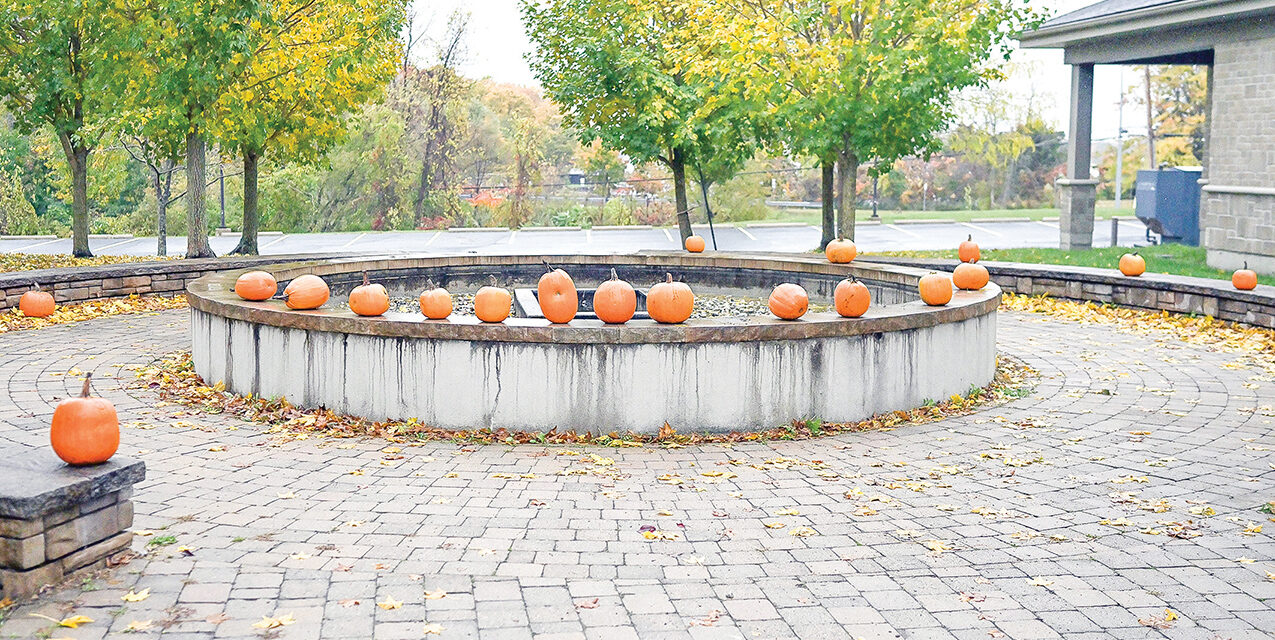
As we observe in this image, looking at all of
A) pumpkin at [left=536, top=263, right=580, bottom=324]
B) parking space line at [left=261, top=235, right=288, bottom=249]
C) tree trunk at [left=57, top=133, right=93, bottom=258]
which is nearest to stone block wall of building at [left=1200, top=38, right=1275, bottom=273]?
pumpkin at [left=536, top=263, right=580, bottom=324]

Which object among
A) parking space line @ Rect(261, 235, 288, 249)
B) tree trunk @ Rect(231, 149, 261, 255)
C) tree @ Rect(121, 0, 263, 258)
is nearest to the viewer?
tree @ Rect(121, 0, 263, 258)

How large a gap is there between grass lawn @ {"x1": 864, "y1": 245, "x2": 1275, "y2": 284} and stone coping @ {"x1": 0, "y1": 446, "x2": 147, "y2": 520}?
16557 millimetres

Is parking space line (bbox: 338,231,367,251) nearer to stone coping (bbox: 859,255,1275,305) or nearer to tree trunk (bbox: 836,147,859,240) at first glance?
tree trunk (bbox: 836,147,859,240)

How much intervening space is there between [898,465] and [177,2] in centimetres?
1392

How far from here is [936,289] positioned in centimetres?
887

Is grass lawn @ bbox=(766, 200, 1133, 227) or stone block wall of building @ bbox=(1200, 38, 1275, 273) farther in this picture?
→ grass lawn @ bbox=(766, 200, 1133, 227)

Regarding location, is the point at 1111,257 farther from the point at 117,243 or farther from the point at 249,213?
the point at 117,243

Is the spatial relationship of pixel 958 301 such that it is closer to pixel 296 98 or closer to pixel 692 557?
pixel 692 557

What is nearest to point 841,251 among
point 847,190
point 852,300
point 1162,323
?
point 1162,323

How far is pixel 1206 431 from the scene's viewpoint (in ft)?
26.8

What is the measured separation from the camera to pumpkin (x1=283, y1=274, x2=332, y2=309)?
8602 mm

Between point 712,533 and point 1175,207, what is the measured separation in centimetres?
2442

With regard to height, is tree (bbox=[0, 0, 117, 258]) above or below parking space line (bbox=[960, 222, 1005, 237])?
above

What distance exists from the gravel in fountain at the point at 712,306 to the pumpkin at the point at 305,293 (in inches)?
178
